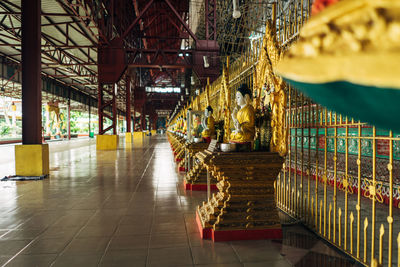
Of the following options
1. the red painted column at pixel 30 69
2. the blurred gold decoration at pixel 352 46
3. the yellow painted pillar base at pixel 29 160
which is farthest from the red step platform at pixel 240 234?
the red painted column at pixel 30 69

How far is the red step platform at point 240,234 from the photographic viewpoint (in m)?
2.79

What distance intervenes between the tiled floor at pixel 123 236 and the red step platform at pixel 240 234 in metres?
0.07

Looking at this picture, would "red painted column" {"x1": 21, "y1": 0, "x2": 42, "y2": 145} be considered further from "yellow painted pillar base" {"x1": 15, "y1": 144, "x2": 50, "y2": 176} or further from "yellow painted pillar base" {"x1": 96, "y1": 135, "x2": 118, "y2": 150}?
"yellow painted pillar base" {"x1": 96, "y1": 135, "x2": 118, "y2": 150}

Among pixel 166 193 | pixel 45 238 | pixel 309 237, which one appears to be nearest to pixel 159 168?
pixel 166 193

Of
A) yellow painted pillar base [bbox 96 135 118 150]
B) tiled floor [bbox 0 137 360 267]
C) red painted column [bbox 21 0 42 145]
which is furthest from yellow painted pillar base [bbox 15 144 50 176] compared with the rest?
yellow painted pillar base [bbox 96 135 118 150]

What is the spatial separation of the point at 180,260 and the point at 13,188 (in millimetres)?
4846

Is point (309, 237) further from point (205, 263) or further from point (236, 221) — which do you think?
point (205, 263)

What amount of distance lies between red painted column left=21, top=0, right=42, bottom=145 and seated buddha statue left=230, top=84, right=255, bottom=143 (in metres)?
5.77

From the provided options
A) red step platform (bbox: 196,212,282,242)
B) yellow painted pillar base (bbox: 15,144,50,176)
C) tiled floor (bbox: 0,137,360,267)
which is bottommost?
tiled floor (bbox: 0,137,360,267)

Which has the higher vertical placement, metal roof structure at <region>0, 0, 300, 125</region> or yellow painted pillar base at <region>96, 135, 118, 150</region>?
metal roof structure at <region>0, 0, 300, 125</region>

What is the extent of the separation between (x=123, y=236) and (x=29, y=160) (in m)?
4.93

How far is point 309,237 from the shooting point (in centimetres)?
289

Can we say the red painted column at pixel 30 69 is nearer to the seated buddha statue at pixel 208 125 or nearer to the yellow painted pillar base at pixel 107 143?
the seated buddha statue at pixel 208 125

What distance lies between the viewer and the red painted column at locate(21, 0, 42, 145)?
20.7 feet
